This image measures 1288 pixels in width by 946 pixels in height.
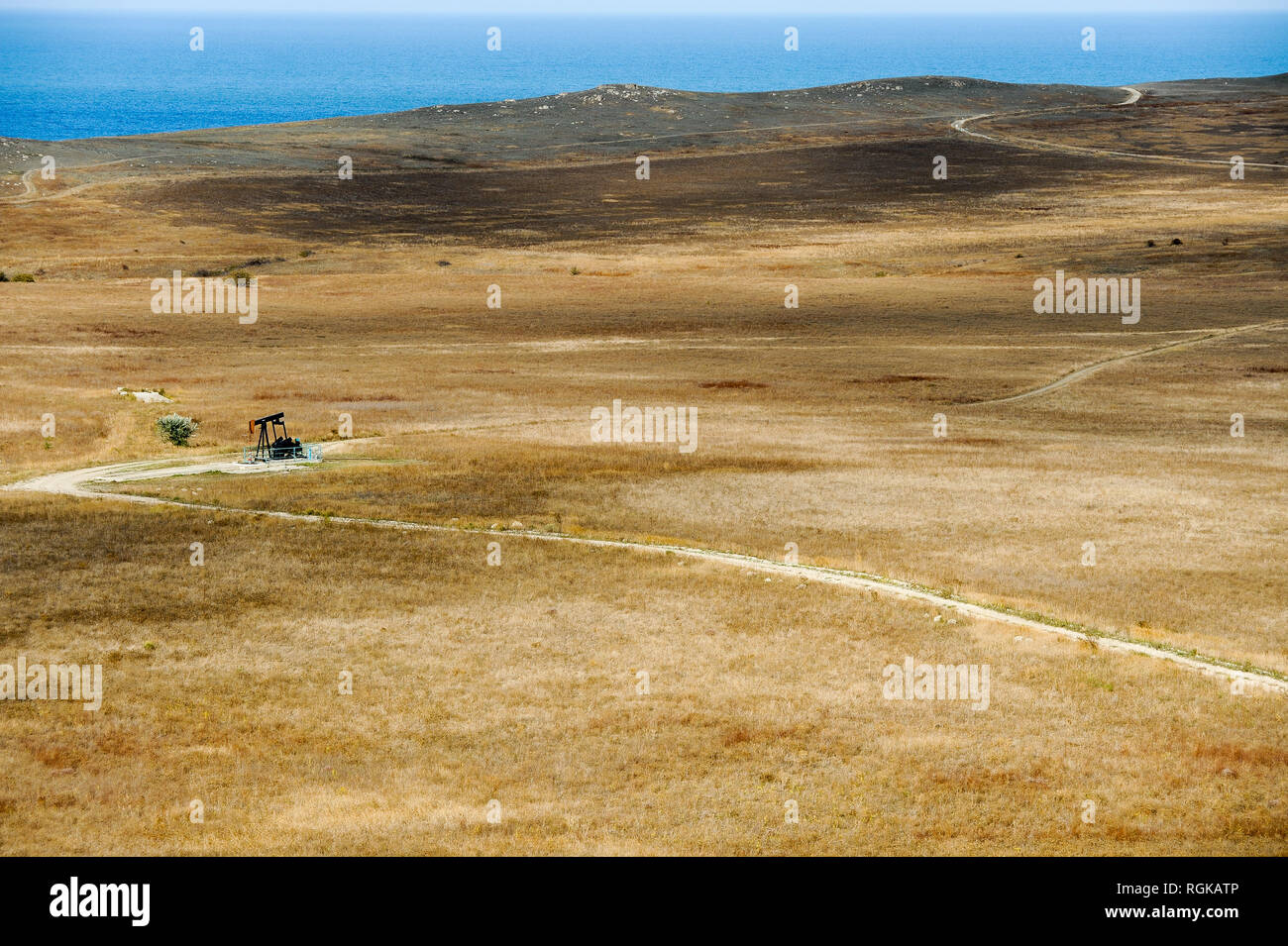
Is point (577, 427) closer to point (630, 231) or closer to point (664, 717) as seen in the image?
point (664, 717)

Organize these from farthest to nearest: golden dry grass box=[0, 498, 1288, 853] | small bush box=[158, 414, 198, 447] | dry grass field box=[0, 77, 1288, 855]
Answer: small bush box=[158, 414, 198, 447]
dry grass field box=[0, 77, 1288, 855]
golden dry grass box=[0, 498, 1288, 853]

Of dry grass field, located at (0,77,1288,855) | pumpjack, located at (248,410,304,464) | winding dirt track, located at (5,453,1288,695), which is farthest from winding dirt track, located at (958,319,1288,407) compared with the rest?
pumpjack, located at (248,410,304,464)

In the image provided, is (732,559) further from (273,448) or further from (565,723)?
(273,448)

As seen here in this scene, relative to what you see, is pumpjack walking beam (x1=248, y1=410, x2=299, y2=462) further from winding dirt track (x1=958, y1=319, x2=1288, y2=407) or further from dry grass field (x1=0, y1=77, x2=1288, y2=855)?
winding dirt track (x1=958, y1=319, x2=1288, y2=407)

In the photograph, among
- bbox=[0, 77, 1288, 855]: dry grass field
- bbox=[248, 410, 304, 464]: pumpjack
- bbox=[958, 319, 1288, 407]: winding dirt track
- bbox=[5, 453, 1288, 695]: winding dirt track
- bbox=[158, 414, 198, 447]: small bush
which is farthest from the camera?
bbox=[958, 319, 1288, 407]: winding dirt track

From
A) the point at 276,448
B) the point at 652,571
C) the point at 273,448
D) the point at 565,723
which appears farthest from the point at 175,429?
the point at 565,723
